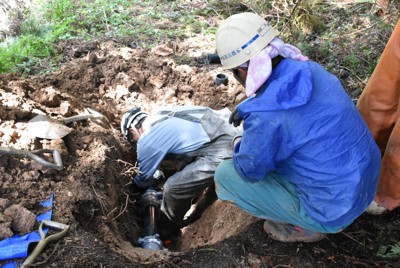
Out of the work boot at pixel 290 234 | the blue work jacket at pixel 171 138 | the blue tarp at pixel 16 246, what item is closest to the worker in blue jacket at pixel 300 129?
the work boot at pixel 290 234

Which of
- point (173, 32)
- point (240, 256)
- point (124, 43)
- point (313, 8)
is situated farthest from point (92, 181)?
point (313, 8)

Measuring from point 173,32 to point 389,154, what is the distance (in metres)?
4.15

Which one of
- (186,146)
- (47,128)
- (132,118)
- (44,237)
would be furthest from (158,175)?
(44,237)

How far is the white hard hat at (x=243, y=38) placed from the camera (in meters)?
2.44

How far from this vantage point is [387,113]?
10.3 ft

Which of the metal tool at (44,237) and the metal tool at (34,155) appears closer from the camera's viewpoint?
the metal tool at (44,237)

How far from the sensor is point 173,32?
6.31 metres

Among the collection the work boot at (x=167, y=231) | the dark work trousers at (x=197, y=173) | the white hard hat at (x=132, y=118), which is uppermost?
the white hard hat at (x=132, y=118)

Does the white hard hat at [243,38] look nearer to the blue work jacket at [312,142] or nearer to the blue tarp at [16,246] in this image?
the blue work jacket at [312,142]

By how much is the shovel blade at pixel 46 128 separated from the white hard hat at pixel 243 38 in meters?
1.78

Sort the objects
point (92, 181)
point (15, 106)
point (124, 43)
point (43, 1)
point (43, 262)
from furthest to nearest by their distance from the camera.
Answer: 1. point (43, 1)
2. point (124, 43)
3. point (15, 106)
4. point (92, 181)
5. point (43, 262)

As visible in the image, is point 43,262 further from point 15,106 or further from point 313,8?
point 313,8

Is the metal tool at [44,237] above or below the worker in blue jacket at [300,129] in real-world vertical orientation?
below

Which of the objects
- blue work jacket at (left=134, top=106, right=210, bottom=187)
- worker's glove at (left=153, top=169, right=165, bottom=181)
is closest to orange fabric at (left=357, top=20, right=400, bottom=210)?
blue work jacket at (left=134, top=106, right=210, bottom=187)
